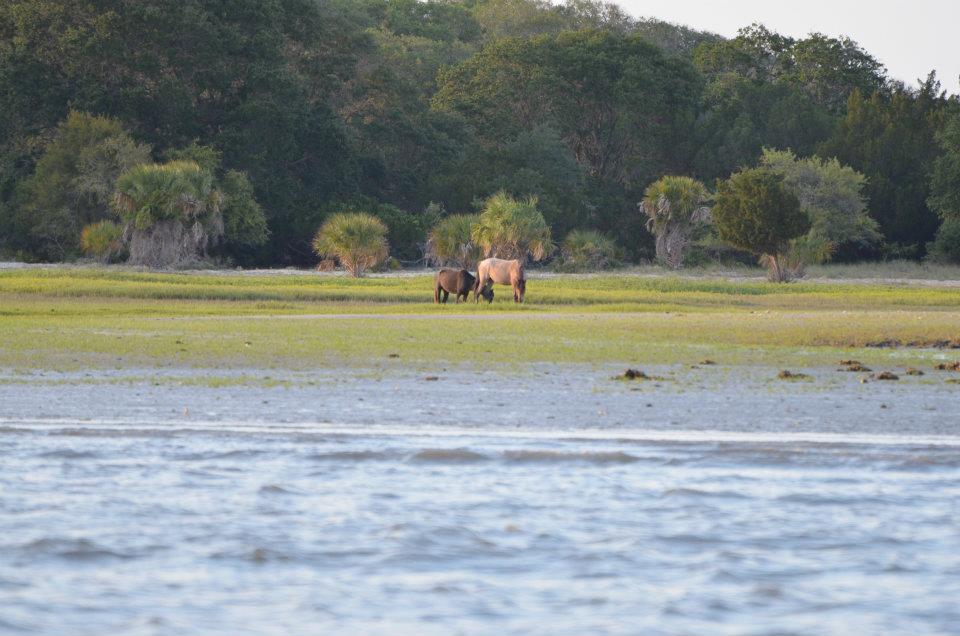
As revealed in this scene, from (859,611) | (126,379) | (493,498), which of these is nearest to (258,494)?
(493,498)

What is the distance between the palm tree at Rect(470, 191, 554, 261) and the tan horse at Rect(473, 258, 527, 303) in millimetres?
11885

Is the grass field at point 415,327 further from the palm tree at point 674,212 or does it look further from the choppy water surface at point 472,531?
the palm tree at point 674,212

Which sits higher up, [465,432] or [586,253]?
[586,253]

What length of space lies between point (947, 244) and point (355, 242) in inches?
1070

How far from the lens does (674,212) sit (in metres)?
57.0

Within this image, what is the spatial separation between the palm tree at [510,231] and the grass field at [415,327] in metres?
7.78

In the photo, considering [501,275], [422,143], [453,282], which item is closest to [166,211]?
[501,275]

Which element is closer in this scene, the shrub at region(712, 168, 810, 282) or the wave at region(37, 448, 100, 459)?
the wave at region(37, 448, 100, 459)

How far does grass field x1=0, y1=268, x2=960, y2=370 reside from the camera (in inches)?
729

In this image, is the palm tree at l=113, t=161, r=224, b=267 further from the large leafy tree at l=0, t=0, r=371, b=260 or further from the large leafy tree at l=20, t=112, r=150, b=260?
the large leafy tree at l=0, t=0, r=371, b=260

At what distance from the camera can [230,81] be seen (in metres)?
63.3

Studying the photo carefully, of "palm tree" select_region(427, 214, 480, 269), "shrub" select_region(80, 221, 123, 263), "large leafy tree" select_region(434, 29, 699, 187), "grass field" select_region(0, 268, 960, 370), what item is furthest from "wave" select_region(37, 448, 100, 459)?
"large leafy tree" select_region(434, 29, 699, 187)

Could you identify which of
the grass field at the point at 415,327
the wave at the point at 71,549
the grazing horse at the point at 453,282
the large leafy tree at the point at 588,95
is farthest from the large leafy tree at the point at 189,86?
the wave at the point at 71,549

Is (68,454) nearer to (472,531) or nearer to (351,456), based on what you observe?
(351,456)
